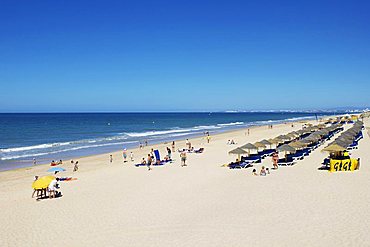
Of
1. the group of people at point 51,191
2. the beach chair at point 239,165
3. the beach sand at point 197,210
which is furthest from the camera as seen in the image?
the beach chair at point 239,165

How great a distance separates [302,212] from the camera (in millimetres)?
10664

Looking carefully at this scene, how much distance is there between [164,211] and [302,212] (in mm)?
4065

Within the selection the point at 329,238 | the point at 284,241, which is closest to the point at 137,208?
the point at 284,241

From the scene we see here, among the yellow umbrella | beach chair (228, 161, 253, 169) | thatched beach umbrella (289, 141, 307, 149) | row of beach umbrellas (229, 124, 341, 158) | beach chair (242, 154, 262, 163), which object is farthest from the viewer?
thatched beach umbrella (289, 141, 307, 149)

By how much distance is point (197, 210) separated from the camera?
11227 millimetres

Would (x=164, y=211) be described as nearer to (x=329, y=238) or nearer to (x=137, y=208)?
(x=137, y=208)

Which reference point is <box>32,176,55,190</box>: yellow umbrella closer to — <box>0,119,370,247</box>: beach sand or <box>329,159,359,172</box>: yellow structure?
<box>0,119,370,247</box>: beach sand

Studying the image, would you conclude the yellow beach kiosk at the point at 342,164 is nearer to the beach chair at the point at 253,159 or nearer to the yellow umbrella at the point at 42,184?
the beach chair at the point at 253,159

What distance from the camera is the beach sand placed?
894 cm

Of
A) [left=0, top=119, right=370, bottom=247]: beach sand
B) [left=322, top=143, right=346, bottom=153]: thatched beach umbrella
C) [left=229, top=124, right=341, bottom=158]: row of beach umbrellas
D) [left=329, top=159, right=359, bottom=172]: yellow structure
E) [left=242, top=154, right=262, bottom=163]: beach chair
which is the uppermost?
[left=322, top=143, right=346, bottom=153]: thatched beach umbrella

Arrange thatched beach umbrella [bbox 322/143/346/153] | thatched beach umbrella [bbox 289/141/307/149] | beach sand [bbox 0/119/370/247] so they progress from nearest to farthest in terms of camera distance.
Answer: beach sand [bbox 0/119/370/247] → thatched beach umbrella [bbox 322/143/346/153] → thatched beach umbrella [bbox 289/141/307/149]

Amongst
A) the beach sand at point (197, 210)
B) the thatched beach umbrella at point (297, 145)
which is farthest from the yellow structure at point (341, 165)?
the thatched beach umbrella at point (297, 145)

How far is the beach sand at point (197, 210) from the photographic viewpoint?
29.3 ft

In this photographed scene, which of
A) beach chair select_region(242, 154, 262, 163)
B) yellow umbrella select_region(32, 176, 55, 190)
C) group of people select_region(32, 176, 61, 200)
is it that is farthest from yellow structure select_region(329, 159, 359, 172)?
yellow umbrella select_region(32, 176, 55, 190)
